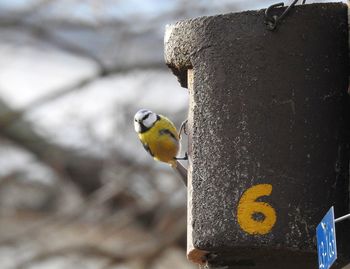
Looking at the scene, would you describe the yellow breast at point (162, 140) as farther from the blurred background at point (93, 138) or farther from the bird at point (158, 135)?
the blurred background at point (93, 138)

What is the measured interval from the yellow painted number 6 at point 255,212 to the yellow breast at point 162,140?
123 cm

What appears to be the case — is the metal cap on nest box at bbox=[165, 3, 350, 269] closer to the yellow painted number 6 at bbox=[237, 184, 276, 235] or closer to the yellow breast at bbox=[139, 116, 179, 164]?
the yellow painted number 6 at bbox=[237, 184, 276, 235]

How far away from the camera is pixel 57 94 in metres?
8.06

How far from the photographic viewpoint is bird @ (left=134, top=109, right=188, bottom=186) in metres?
4.46

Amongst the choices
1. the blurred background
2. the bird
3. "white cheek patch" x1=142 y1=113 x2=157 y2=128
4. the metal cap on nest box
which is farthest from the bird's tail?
the blurred background

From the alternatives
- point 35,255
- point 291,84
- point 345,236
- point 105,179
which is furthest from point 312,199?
point 105,179

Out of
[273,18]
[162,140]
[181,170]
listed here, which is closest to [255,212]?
[273,18]

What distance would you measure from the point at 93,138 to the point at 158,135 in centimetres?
352

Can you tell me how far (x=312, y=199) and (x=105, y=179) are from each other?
5.72 m

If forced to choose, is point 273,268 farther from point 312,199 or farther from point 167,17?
point 167,17

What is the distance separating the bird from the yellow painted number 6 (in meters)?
1.22

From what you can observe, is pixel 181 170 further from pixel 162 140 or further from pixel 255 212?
pixel 255 212

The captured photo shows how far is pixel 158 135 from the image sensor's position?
4637 millimetres

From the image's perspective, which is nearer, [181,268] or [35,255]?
[35,255]
